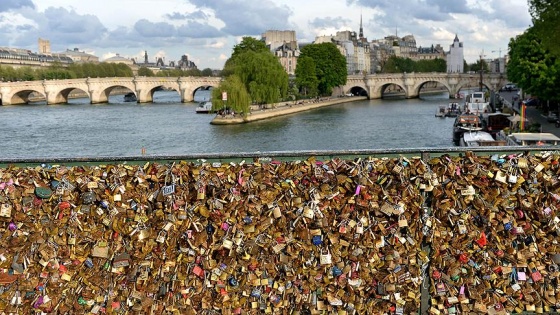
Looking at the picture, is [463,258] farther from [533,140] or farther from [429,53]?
[429,53]

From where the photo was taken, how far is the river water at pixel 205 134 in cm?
2809

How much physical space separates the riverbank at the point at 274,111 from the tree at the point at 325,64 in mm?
2168

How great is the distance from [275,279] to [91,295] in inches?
48.1

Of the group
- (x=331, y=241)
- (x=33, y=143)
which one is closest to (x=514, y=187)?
(x=331, y=241)

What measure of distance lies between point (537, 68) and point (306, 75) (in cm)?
3198

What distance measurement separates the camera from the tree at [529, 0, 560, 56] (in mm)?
18047

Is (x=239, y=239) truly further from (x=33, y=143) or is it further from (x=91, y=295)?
(x=33, y=143)

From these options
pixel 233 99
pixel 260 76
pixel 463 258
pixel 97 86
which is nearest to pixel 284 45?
pixel 97 86

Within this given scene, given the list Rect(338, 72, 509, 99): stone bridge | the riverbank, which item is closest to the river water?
the riverbank

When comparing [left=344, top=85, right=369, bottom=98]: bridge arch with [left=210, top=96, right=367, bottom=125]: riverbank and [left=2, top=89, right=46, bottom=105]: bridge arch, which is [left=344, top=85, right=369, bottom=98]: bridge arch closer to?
[left=210, top=96, right=367, bottom=125]: riverbank

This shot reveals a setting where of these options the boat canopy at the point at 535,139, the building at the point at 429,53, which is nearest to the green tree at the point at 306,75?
→ the boat canopy at the point at 535,139

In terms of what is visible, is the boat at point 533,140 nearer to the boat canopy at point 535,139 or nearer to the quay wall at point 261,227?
the boat canopy at point 535,139

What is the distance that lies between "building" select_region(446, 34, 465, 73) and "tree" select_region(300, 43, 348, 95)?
71257 millimetres

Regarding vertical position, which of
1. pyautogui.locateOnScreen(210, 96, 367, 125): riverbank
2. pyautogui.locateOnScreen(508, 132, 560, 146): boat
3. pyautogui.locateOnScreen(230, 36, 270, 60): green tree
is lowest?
pyautogui.locateOnScreen(210, 96, 367, 125): riverbank
